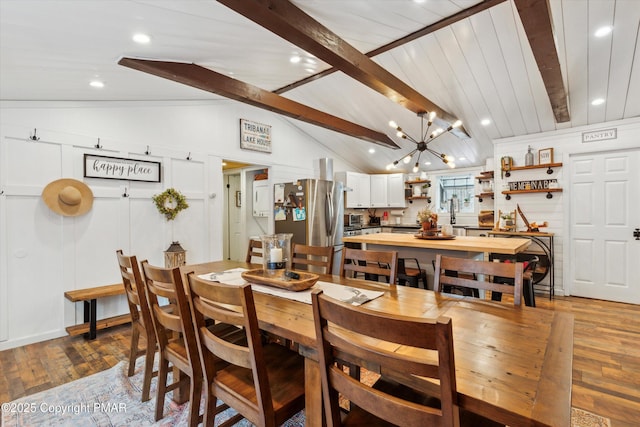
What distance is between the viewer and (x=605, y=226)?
4.27 metres

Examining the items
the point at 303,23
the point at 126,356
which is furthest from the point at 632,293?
the point at 126,356

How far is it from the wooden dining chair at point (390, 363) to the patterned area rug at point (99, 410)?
1.11m

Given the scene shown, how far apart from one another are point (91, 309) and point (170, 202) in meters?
1.43

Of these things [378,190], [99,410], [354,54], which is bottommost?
[99,410]

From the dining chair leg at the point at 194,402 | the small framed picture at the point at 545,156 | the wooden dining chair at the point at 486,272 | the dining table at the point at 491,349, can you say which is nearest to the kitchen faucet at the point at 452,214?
the small framed picture at the point at 545,156

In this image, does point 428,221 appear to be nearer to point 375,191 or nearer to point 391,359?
point 391,359

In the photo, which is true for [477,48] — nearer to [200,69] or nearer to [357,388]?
[200,69]

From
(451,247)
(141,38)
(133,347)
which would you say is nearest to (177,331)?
(133,347)

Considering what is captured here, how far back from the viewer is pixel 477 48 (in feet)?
10.3

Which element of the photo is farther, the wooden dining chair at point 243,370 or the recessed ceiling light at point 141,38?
the recessed ceiling light at point 141,38

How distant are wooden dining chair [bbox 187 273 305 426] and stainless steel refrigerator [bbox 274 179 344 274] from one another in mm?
3617

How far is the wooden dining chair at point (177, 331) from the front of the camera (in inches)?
57.7

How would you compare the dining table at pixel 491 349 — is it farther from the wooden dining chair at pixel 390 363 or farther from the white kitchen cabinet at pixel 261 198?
the white kitchen cabinet at pixel 261 198

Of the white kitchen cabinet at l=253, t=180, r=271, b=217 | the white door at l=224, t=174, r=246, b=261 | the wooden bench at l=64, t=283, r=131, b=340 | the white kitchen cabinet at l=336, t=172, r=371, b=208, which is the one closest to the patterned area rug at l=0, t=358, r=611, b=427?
the wooden bench at l=64, t=283, r=131, b=340
